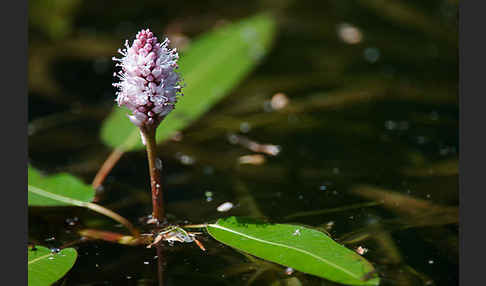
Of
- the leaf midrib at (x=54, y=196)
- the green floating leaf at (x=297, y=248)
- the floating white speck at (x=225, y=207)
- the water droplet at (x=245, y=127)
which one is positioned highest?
the water droplet at (x=245, y=127)

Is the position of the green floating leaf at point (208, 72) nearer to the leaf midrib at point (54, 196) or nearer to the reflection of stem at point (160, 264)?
the leaf midrib at point (54, 196)

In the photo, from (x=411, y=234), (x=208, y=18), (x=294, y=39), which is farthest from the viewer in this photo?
(x=208, y=18)

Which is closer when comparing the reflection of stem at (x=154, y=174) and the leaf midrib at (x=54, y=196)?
the reflection of stem at (x=154, y=174)

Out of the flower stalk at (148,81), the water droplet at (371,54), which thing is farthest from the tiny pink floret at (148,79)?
the water droplet at (371,54)

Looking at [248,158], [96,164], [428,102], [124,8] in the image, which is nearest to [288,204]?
[248,158]

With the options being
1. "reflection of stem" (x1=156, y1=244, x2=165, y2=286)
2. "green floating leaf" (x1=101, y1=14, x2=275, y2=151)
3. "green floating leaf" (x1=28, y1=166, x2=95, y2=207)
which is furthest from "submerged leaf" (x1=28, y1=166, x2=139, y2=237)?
"green floating leaf" (x1=101, y1=14, x2=275, y2=151)

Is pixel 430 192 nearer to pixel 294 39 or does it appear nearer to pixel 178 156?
pixel 178 156

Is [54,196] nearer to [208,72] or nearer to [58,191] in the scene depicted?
[58,191]
